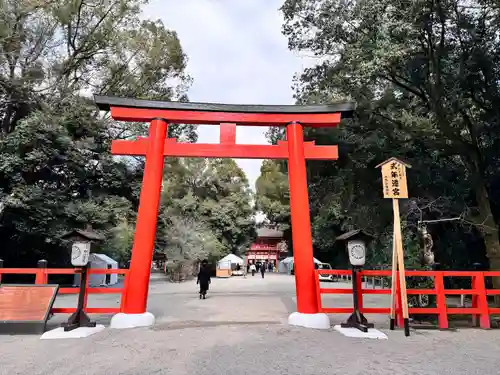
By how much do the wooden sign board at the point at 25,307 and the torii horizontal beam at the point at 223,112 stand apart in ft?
12.9

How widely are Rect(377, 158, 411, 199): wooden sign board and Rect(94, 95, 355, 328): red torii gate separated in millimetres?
1388

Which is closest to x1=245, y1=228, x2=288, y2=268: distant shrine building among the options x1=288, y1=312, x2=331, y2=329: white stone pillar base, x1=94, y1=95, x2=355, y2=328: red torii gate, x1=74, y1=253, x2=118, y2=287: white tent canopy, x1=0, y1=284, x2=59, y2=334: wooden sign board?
x1=74, y1=253, x2=118, y2=287: white tent canopy

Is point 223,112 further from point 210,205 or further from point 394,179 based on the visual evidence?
point 210,205

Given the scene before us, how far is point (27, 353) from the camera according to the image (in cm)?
500

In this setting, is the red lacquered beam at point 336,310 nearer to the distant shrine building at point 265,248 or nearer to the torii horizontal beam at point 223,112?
the torii horizontal beam at point 223,112

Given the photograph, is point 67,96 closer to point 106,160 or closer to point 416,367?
point 106,160

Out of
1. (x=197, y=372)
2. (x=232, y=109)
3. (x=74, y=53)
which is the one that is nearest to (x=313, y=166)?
(x=232, y=109)

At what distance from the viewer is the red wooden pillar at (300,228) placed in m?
7.10

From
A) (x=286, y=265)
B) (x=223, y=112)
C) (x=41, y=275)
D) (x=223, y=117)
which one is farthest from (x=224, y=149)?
(x=286, y=265)

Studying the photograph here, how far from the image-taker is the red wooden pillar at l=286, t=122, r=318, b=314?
23.3 ft

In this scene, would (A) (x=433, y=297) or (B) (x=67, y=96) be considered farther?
(B) (x=67, y=96)

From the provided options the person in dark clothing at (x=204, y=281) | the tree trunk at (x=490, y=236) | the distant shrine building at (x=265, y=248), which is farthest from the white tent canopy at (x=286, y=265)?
the tree trunk at (x=490, y=236)

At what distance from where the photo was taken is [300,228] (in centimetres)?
754

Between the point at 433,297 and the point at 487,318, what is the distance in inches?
65.1
